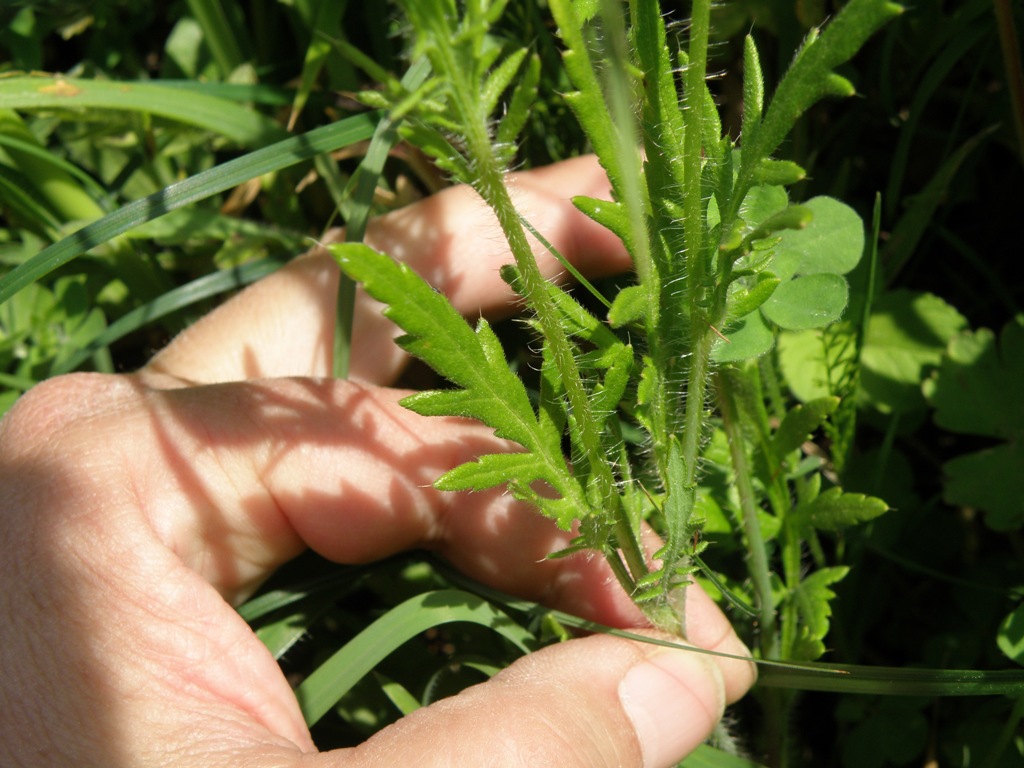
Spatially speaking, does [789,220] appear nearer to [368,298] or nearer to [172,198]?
[172,198]

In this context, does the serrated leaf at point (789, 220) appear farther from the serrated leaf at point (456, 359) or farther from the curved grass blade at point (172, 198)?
the curved grass blade at point (172, 198)

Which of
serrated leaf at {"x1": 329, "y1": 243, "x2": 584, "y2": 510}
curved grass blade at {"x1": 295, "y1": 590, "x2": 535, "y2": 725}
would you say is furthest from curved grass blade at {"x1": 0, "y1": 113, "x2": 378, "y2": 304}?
curved grass blade at {"x1": 295, "y1": 590, "x2": 535, "y2": 725}

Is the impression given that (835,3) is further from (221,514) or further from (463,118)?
(221,514)

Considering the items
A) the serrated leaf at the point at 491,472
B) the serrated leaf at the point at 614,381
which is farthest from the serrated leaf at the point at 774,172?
the serrated leaf at the point at 491,472

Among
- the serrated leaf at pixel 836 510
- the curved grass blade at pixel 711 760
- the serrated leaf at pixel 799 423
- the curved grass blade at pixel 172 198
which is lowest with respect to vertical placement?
the curved grass blade at pixel 711 760

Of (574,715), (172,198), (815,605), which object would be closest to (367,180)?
(172,198)

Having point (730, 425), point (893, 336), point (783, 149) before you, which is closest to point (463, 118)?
point (730, 425)
